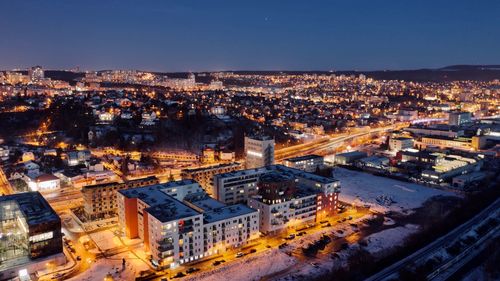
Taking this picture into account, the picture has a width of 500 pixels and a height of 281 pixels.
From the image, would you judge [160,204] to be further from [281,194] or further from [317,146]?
[317,146]

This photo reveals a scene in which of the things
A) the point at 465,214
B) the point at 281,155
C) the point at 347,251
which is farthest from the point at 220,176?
the point at 281,155

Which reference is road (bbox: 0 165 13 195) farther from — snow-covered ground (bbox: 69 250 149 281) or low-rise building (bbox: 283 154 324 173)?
low-rise building (bbox: 283 154 324 173)

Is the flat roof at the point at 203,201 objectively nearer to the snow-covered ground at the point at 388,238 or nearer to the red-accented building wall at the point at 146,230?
the red-accented building wall at the point at 146,230

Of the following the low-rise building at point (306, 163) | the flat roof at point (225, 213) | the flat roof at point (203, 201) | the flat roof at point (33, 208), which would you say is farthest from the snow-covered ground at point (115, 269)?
the low-rise building at point (306, 163)

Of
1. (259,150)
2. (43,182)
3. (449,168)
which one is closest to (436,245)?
(449,168)

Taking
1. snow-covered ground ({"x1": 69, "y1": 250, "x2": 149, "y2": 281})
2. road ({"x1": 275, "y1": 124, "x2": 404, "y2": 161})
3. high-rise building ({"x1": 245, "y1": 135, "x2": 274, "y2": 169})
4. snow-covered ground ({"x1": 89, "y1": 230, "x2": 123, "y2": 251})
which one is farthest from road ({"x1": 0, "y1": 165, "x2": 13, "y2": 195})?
road ({"x1": 275, "y1": 124, "x2": 404, "y2": 161})

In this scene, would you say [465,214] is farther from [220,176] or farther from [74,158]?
[74,158]
